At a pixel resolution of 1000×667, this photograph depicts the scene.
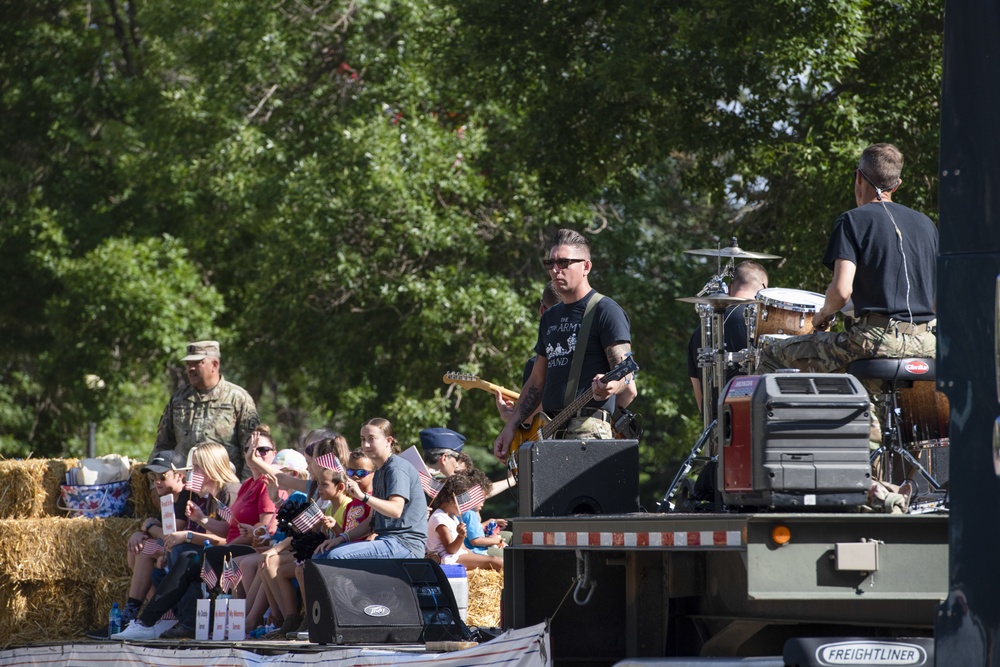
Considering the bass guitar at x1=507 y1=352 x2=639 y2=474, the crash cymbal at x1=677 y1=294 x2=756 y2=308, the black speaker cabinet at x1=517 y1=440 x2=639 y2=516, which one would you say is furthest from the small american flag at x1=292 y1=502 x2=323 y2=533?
the crash cymbal at x1=677 y1=294 x2=756 y2=308

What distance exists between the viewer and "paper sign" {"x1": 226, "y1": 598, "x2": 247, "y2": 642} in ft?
30.1

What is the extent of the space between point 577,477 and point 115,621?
18.2ft

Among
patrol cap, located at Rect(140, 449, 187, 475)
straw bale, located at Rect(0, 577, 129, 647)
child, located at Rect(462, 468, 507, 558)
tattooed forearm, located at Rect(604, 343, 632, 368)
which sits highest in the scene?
tattooed forearm, located at Rect(604, 343, 632, 368)

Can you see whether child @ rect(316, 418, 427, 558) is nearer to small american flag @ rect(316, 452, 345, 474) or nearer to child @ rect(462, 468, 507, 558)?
small american flag @ rect(316, 452, 345, 474)

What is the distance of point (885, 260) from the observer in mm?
6305

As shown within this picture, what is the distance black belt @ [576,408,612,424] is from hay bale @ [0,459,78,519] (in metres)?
5.96

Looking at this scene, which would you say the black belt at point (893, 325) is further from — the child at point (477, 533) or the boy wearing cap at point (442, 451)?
the boy wearing cap at point (442, 451)

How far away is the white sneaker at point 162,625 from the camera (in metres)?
9.99

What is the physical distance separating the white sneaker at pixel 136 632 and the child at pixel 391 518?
63.4 inches

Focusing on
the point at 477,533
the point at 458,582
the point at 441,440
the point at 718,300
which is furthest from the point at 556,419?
the point at 441,440

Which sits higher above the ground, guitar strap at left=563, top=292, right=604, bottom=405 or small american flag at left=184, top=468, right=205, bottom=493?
guitar strap at left=563, top=292, right=604, bottom=405

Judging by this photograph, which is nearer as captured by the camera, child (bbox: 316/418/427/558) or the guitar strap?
the guitar strap

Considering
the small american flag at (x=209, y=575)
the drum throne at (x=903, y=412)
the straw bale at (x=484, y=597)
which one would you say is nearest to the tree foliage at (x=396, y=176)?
the straw bale at (x=484, y=597)

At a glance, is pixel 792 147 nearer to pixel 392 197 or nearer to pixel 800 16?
pixel 800 16
